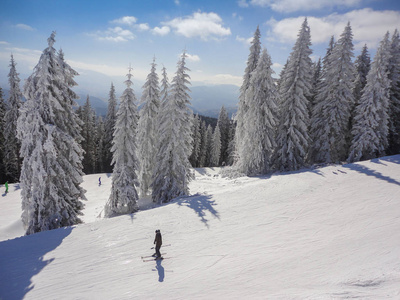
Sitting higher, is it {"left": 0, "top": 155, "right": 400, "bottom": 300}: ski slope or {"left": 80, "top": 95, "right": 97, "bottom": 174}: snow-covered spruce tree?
{"left": 80, "top": 95, "right": 97, "bottom": 174}: snow-covered spruce tree

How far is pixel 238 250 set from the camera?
10.5 metres

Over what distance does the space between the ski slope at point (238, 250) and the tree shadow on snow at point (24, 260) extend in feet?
0.17

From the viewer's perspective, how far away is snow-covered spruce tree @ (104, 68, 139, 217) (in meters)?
18.3

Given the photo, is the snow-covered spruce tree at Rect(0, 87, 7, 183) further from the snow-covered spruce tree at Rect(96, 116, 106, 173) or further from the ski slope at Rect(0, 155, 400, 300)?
the ski slope at Rect(0, 155, 400, 300)

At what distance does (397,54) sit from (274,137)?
18610 millimetres

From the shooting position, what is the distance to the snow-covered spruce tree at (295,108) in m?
22.4

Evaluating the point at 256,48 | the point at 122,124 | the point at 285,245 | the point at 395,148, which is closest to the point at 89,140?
the point at 122,124

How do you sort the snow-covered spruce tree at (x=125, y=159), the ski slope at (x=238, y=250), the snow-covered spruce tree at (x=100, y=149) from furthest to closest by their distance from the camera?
the snow-covered spruce tree at (x=100, y=149) < the snow-covered spruce tree at (x=125, y=159) < the ski slope at (x=238, y=250)

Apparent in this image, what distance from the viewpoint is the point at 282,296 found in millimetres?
7035

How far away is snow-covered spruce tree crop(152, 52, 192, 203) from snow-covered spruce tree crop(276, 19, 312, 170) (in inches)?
422

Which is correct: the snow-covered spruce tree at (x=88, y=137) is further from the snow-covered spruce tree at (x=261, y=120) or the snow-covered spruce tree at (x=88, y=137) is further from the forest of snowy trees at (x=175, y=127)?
the snow-covered spruce tree at (x=261, y=120)

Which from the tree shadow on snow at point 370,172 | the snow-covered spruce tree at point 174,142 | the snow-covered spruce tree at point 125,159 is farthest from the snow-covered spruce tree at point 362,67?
the snow-covered spruce tree at point 125,159

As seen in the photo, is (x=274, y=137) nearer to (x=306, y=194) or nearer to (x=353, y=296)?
(x=306, y=194)

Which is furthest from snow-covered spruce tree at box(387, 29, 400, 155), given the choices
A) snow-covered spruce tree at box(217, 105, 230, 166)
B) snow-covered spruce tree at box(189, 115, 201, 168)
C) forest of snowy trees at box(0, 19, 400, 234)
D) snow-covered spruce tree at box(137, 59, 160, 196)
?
snow-covered spruce tree at box(217, 105, 230, 166)
